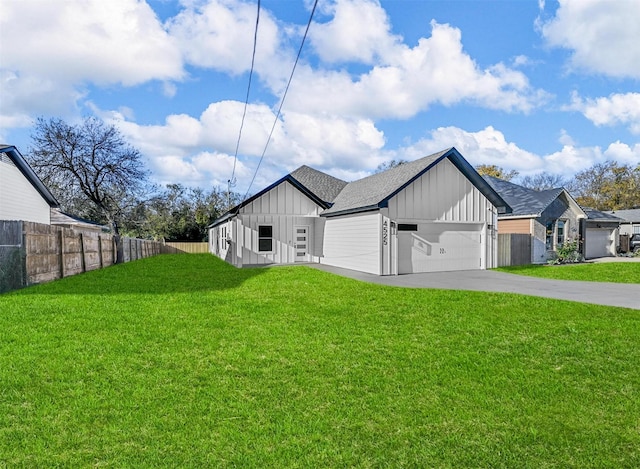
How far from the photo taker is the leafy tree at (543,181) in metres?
58.3

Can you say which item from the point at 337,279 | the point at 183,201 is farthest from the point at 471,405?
the point at 183,201

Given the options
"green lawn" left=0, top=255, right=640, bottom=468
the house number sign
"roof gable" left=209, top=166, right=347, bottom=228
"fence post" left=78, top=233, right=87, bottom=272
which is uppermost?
"roof gable" left=209, top=166, right=347, bottom=228

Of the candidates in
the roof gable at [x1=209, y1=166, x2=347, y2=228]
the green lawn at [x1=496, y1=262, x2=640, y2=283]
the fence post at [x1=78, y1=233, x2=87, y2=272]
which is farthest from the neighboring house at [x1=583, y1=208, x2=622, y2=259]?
the fence post at [x1=78, y1=233, x2=87, y2=272]

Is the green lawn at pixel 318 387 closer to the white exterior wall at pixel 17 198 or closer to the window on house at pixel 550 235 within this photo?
the white exterior wall at pixel 17 198

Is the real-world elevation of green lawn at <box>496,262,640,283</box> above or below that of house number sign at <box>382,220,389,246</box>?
below

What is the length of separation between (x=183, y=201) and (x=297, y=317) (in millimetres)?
38787

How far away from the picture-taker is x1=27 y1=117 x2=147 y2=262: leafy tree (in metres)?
26.4

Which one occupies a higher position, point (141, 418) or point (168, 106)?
point (168, 106)

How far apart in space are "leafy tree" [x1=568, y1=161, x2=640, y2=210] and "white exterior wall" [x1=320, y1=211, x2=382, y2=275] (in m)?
40.0

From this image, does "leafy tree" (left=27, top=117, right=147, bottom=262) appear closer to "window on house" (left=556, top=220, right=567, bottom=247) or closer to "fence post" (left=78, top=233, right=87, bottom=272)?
"fence post" (left=78, top=233, right=87, bottom=272)

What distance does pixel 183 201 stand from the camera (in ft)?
136

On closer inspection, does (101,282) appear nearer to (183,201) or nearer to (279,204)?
(279,204)

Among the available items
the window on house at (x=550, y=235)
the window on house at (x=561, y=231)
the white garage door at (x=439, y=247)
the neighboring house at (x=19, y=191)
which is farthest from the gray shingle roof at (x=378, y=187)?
the neighboring house at (x=19, y=191)

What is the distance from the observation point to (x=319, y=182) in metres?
22.9
